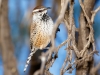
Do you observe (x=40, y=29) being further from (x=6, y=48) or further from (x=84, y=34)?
(x=6, y=48)

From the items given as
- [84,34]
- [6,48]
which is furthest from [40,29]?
[6,48]

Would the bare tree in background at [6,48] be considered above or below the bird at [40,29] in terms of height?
above

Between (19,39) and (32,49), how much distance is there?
11cm

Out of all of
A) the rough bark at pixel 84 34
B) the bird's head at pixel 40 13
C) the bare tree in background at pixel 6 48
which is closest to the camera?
the bare tree in background at pixel 6 48

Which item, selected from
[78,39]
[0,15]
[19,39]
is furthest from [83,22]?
[0,15]

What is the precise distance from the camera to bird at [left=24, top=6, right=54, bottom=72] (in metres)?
1.55

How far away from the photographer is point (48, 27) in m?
1.54

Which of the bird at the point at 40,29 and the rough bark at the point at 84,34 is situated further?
the bird at the point at 40,29

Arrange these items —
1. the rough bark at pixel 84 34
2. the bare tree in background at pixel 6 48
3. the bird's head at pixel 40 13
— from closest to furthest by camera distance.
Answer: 1. the bare tree in background at pixel 6 48
2. the rough bark at pixel 84 34
3. the bird's head at pixel 40 13

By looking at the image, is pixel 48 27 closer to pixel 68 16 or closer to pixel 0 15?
pixel 68 16

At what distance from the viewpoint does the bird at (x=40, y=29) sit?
155 cm

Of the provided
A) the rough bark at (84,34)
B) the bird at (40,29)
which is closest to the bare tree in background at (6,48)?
the rough bark at (84,34)

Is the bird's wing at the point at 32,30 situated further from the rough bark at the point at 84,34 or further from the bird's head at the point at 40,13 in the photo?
the rough bark at the point at 84,34

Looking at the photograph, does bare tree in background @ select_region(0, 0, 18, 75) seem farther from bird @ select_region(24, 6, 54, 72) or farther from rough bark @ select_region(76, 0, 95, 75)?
bird @ select_region(24, 6, 54, 72)
